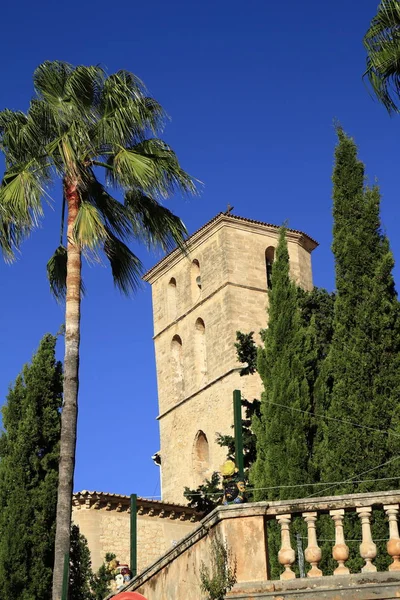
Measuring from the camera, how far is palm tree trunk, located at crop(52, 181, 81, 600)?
1280cm

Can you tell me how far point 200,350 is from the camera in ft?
129

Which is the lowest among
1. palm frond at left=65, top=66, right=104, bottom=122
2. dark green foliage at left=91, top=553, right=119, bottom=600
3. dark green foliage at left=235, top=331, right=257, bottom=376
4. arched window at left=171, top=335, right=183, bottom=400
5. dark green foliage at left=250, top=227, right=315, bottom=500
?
dark green foliage at left=91, top=553, right=119, bottom=600

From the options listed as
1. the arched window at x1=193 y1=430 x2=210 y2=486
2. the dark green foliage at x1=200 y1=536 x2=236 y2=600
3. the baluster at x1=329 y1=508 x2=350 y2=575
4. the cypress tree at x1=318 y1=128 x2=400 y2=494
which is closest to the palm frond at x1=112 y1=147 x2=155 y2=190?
the cypress tree at x1=318 y1=128 x2=400 y2=494

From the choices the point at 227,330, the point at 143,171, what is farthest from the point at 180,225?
the point at 227,330

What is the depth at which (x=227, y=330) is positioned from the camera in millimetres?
36938

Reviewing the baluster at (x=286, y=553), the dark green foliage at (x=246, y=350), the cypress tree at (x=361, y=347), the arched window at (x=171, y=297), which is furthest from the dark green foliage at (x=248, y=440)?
the arched window at (x=171, y=297)

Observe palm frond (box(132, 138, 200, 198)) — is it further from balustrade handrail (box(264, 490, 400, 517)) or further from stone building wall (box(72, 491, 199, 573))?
stone building wall (box(72, 491, 199, 573))

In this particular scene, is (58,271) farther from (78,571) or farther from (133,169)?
(78,571)

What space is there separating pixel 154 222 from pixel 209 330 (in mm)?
23048

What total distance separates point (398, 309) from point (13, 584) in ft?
29.2

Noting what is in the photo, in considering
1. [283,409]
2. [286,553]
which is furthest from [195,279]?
[286,553]

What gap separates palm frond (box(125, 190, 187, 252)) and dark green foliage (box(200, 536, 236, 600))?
650cm

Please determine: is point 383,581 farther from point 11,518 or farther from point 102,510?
point 102,510

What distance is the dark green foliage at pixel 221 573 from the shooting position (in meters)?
9.49
